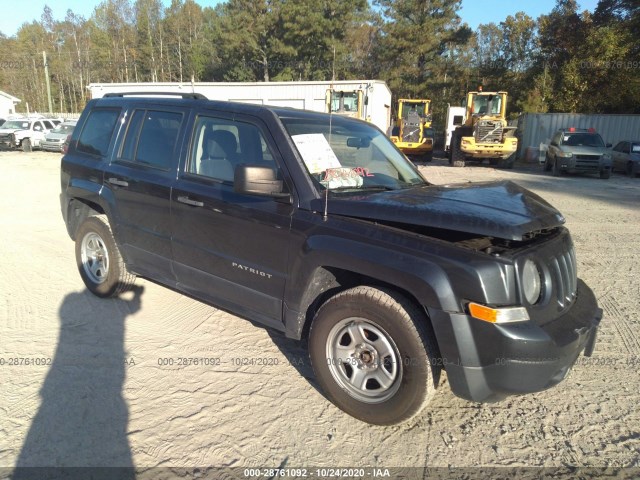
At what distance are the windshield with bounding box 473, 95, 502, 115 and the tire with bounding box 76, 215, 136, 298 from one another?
21630mm

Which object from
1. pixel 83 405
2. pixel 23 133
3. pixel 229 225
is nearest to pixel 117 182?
pixel 229 225

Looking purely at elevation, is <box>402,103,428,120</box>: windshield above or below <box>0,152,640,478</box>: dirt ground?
above

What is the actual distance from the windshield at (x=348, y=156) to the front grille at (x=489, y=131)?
18.4 metres

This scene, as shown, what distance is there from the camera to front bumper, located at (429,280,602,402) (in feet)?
7.95

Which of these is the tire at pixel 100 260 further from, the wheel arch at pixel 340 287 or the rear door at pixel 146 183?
the wheel arch at pixel 340 287

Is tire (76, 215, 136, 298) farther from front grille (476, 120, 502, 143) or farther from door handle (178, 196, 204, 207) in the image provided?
front grille (476, 120, 502, 143)

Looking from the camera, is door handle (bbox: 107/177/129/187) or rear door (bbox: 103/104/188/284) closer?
rear door (bbox: 103/104/188/284)

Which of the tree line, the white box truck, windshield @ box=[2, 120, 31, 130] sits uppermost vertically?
the tree line

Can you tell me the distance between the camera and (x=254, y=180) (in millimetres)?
3004

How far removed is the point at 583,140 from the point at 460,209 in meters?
19.7

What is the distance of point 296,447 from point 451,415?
42.4 inches

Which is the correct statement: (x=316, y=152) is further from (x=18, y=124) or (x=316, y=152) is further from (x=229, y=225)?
(x=18, y=124)

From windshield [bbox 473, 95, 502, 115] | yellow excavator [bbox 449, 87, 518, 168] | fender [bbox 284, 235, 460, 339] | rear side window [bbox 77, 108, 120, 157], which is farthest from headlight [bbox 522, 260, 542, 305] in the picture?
windshield [bbox 473, 95, 502, 115]

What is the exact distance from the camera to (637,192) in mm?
14297
